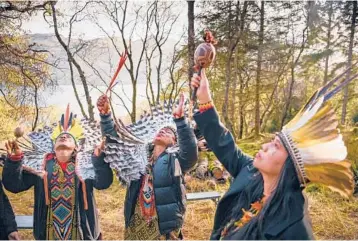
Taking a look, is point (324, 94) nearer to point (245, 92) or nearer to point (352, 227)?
point (352, 227)

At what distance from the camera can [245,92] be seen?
8.23 m

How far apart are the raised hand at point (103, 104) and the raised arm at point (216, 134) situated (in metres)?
0.74

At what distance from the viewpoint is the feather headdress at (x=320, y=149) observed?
4.77ft

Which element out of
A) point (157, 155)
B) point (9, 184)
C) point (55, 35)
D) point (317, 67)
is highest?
point (55, 35)

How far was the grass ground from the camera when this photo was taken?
13.5ft

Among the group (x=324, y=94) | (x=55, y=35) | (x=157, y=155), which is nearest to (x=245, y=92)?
(x=55, y=35)

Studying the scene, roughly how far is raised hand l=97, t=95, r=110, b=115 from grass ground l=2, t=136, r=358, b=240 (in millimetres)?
2176

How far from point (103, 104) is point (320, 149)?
1.34 meters

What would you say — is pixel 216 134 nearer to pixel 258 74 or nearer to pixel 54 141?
pixel 54 141

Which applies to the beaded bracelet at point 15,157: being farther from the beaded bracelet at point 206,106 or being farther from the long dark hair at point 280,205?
the long dark hair at point 280,205

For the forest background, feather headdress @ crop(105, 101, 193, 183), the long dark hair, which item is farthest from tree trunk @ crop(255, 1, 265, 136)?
the long dark hair

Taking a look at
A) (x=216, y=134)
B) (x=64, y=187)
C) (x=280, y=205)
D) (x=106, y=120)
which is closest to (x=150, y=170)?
(x=106, y=120)

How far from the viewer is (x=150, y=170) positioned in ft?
7.80

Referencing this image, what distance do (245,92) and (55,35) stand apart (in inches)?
162
